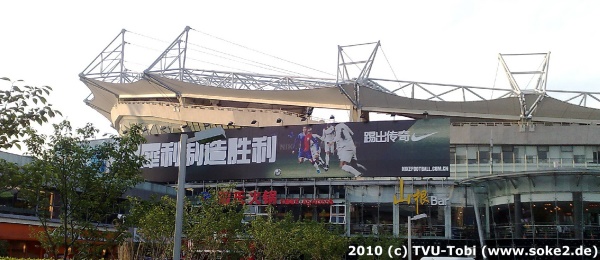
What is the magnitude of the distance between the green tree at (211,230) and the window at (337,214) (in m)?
24.0

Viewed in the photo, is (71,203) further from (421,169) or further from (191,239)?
(421,169)

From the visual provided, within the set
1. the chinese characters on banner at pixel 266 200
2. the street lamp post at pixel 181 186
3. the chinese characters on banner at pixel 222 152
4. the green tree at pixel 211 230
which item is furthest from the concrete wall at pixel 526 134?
the street lamp post at pixel 181 186

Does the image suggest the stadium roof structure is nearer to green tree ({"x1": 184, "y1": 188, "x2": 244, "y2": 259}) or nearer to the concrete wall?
the concrete wall

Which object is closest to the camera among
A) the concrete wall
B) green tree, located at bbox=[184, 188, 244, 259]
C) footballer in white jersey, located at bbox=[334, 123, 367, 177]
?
green tree, located at bbox=[184, 188, 244, 259]

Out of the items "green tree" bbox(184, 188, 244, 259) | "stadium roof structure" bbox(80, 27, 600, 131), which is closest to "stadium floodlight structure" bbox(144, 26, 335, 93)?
"stadium roof structure" bbox(80, 27, 600, 131)

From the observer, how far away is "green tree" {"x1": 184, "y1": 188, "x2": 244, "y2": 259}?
27.8 metres

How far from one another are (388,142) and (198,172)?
1759cm

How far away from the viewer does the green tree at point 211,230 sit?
27.8m

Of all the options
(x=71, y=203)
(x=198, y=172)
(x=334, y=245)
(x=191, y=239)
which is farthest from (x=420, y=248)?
(x=71, y=203)

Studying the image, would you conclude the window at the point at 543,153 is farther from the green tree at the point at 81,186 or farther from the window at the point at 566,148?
the green tree at the point at 81,186

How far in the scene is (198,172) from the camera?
59.2m

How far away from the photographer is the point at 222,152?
58.7 m

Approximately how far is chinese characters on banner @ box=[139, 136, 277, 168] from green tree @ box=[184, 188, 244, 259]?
2589 centimetres

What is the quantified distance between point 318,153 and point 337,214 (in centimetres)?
520
